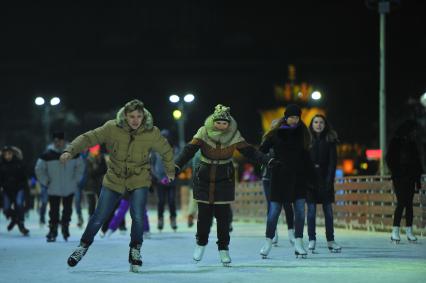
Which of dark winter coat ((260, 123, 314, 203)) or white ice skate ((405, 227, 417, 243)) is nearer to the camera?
dark winter coat ((260, 123, 314, 203))

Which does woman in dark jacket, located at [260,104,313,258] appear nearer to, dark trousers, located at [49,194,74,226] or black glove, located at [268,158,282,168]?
black glove, located at [268,158,282,168]

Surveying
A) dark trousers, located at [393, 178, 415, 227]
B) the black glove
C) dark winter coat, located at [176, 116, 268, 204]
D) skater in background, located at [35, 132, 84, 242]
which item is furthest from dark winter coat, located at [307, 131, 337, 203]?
skater in background, located at [35, 132, 84, 242]

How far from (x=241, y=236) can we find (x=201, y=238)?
6105 millimetres

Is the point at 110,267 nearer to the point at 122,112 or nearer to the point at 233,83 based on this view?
the point at 122,112

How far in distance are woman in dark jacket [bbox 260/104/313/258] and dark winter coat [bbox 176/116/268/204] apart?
2.92ft

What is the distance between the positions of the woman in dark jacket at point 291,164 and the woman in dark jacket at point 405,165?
334 cm

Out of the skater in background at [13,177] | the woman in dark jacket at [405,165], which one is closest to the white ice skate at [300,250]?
the woman in dark jacket at [405,165]

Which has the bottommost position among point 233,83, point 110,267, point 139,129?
point 110,267

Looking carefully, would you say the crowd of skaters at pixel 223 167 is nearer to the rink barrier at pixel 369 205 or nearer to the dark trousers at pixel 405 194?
the dark trousers at pixel 405 194

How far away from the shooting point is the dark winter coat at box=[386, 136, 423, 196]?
47.6ft

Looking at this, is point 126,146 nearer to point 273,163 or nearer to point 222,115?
point 222,115

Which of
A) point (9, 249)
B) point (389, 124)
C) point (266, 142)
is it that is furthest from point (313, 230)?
point (389, 124)

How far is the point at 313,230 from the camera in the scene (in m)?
12.5

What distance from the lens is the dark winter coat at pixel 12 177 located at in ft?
62.3
